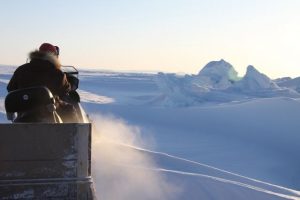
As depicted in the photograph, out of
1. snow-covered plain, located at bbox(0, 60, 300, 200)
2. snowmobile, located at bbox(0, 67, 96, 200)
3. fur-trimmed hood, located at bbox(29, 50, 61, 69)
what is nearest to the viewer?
snowmobile, located at bbox(0, 67, 96, 200)

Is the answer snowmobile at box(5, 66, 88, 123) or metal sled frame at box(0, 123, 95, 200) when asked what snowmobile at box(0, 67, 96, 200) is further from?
snowmobile at box(5, 66, 88, 123)

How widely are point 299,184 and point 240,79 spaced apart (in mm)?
16816

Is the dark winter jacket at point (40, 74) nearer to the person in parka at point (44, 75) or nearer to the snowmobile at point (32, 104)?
the person in parka at point (44, 75)

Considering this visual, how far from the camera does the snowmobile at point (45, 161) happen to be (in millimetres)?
2180

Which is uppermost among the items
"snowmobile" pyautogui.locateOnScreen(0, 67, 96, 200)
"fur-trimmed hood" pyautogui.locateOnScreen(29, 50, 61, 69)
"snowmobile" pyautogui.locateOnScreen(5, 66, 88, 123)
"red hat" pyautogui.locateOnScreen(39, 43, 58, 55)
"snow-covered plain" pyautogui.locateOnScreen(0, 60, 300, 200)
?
"red hat" pyautogui.locateOnScreen(39, 43, 58, 55)

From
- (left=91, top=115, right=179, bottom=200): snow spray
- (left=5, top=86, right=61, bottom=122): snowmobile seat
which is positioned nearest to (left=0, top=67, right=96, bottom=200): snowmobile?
(left=5, top=86, right=61, bottom=122): snowmobile seat

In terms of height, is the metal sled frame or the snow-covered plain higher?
the metal sled frame

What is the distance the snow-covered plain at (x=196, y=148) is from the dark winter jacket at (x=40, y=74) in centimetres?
266

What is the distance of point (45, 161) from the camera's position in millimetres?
2223

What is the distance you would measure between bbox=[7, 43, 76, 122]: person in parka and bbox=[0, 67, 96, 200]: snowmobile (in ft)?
2.56

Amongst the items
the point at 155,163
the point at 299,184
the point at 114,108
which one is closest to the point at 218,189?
the point at 155,163

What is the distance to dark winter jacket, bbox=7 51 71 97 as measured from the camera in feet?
9.64

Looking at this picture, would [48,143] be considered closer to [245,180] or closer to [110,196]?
[110,196]

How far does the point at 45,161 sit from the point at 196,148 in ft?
43.1
